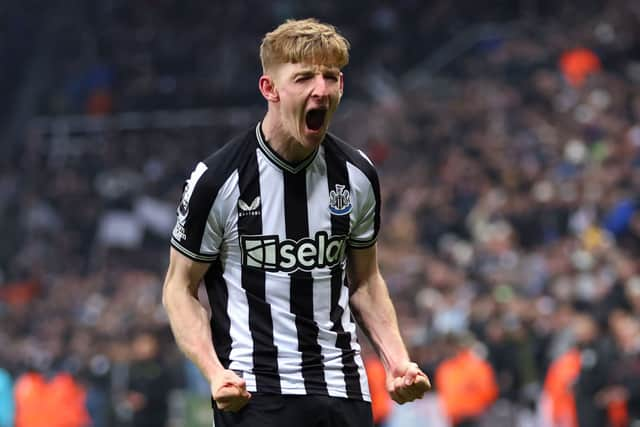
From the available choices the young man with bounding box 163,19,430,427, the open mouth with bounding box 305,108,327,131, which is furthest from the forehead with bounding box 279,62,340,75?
the open mouth with bounding box 305,108,327,131

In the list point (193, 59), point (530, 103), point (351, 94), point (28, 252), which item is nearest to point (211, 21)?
point (193, 59)

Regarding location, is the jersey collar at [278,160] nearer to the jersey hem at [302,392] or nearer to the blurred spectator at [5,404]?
the jersey hem at [302,392]

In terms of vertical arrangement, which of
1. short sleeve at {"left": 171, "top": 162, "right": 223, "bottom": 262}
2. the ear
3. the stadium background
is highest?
the stadium background

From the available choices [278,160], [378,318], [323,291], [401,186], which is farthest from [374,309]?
[401,186]

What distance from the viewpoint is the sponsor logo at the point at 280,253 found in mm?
4227

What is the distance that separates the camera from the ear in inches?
163

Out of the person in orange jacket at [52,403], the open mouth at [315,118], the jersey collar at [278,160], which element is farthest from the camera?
the person in orange jacket at [52,403]

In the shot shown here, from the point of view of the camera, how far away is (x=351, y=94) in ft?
59.4

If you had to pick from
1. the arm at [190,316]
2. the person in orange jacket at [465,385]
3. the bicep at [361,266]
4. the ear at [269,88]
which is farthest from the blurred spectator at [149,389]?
the ear at [269,88]

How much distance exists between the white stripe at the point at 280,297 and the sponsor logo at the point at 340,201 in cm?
17

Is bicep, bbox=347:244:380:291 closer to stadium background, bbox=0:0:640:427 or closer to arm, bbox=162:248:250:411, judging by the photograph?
arm, bbox=162:248:250:411

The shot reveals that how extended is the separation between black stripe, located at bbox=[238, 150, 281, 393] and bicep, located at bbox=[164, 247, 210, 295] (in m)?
0.16

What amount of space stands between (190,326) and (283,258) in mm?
373

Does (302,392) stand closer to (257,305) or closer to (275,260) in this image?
(257,305)
